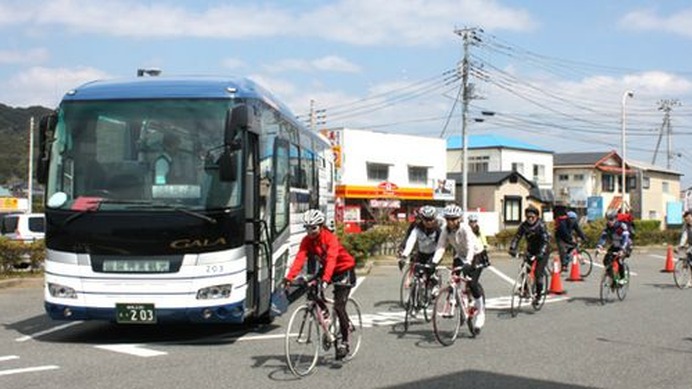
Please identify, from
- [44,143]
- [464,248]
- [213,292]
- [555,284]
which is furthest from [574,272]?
[44,143]

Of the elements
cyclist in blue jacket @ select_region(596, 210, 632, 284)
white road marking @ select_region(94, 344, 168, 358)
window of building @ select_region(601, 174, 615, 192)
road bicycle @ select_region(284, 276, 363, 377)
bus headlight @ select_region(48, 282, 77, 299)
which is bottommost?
white road marking @ select_region(94, 344, 168, 358)

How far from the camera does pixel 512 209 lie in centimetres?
5712

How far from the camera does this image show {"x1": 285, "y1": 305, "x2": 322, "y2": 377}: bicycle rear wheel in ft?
24.9

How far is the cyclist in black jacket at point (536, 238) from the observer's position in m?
12.6

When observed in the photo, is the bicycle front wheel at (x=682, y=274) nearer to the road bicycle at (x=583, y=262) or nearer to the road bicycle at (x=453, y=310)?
the road bicycle at (x=583, y=262)

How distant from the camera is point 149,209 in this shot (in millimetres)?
8898

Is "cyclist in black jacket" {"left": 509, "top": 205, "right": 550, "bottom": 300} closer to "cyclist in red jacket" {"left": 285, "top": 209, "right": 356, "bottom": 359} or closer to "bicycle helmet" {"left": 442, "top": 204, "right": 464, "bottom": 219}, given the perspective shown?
"bicycle helmet" {"left": 442, "top": 204, "right": 464, "bottom": 219}

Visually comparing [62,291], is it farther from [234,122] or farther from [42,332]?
[234,122]

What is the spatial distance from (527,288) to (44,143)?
7.91 m

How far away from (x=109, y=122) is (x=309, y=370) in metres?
4.07

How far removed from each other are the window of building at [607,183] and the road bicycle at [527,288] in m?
57.7

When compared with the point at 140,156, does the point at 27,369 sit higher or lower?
lower

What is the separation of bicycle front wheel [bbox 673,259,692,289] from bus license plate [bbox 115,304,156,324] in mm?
13068

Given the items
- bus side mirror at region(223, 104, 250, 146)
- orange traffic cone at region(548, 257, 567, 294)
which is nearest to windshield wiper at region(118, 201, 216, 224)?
bus side mirror at region(223, 104, 250, 146)
